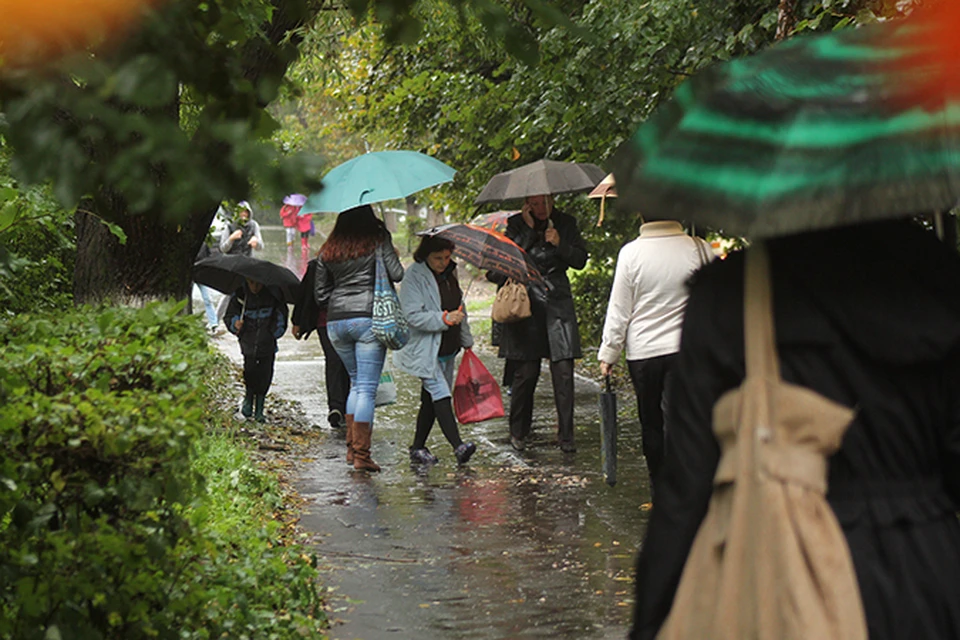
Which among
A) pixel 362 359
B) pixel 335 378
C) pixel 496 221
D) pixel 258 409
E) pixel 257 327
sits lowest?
pixel 258 409

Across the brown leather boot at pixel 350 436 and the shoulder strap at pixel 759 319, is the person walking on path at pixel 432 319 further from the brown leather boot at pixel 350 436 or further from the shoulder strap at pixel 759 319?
the shoulder strap at pixel 759 319

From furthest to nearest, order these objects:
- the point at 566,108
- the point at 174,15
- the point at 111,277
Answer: the point at 566,108, the point at 111,277, the point at 174,15

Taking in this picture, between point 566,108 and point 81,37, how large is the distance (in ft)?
32.8

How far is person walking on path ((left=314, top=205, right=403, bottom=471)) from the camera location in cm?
952

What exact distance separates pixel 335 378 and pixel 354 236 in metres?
2.63

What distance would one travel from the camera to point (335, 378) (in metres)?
11.9

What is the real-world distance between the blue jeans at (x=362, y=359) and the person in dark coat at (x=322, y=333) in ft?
2.14

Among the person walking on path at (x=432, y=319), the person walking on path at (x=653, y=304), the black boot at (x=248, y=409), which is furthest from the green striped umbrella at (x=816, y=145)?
the black boot at (x=248, y=409)

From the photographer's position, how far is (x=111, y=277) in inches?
331

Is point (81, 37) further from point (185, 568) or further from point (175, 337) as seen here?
point (175, 337)

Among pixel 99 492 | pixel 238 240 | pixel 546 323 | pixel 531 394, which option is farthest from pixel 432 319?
pixel 238 240

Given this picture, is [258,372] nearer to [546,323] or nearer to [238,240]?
[546,323]

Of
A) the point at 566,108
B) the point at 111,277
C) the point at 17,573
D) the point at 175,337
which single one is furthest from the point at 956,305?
the point at 566,108

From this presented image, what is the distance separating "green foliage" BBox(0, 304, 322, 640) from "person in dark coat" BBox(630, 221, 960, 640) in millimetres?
1781
